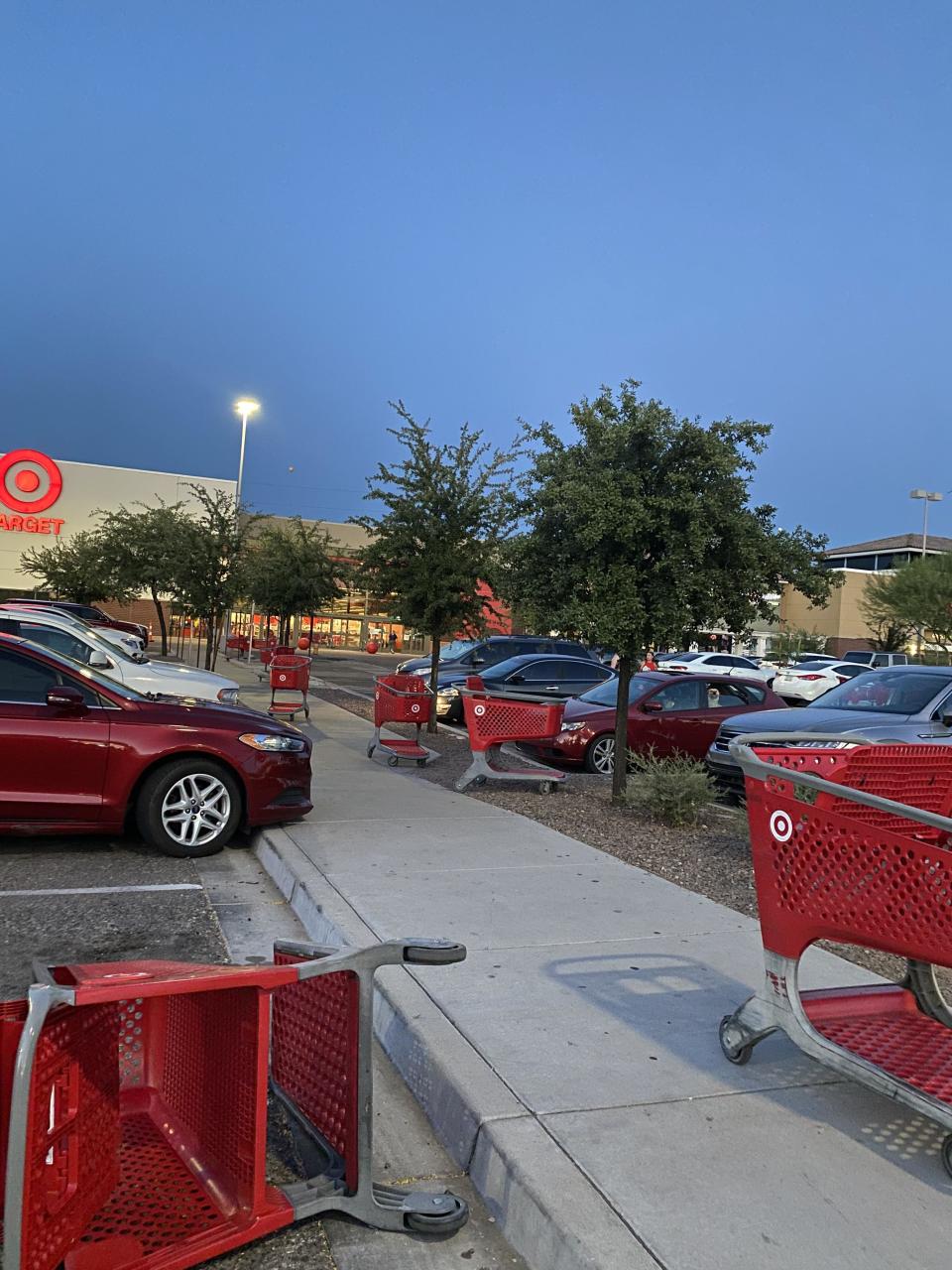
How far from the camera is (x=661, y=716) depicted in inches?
485

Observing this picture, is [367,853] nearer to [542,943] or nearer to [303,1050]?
[542,943]

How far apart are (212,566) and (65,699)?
58.9ft

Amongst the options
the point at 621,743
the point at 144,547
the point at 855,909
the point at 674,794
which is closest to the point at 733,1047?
the point at 855,909

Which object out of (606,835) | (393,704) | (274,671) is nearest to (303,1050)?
(606,835)

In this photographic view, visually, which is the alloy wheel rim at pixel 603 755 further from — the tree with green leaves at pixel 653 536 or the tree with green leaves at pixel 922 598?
the tree with green leaves at pixel 922 598

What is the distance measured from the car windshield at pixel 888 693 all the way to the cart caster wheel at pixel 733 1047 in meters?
6.81

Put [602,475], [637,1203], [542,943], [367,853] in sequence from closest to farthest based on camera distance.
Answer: [637,1203] < [542,943] < [367,853] < [602,475]

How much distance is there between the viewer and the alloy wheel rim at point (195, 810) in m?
7.03

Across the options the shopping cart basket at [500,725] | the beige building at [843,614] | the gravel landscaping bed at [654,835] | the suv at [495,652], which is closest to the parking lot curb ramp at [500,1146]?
the gravel landscaping bed at [654,835]

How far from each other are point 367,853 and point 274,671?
9782mm

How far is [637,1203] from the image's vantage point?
2.73 meters

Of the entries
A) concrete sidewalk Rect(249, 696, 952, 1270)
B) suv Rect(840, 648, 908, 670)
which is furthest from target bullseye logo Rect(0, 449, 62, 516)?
concrete sidewalk Rect(249, 696, 952, 1270)

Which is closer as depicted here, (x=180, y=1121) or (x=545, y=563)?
(x=180, y=1121)

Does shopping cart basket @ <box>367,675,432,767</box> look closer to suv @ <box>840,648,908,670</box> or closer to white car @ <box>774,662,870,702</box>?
white car @ <box>774,662,870,702</box>
